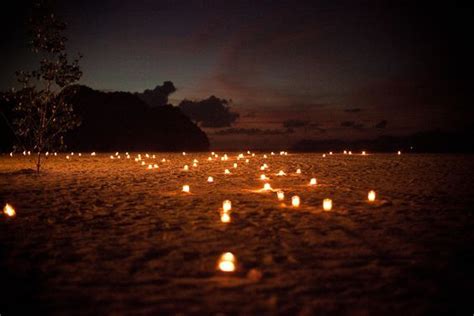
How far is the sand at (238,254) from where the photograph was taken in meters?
3.77

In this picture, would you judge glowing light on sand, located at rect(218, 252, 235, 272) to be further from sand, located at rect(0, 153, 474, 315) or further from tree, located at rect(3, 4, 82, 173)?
tree, located at rect(3, 4, 82, 173)

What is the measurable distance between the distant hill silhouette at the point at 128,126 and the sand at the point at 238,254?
2073 inches

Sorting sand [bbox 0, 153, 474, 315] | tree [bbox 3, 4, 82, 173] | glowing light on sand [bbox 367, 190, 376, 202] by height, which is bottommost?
sand [bbox 0, 153, 474, 315]

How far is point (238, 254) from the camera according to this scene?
516cm

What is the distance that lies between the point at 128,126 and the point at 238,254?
66052mm

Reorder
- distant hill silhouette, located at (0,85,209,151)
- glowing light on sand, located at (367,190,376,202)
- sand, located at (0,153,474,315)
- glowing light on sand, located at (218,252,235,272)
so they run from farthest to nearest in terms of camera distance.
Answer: distant hill silhouette, located at (0,85,209,151), glowing light on sand, located at (367,190,376,202), glowing light on sand, located at (218,252,235,272), sand, located at (0,153,474,315)

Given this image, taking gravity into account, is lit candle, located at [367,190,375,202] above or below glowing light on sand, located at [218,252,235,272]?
above

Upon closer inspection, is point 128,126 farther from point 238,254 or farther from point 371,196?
point 238,254

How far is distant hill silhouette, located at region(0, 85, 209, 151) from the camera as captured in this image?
60641 mm

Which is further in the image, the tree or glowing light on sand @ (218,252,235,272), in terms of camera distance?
the tree

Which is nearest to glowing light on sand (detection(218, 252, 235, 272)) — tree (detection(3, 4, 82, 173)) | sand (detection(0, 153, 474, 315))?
sand (detection(0, 153, 474, 315))

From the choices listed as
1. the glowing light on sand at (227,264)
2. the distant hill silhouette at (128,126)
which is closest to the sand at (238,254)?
the glowing light on sand at (227,264)

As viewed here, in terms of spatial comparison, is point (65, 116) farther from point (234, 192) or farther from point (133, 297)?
point (133, 297)

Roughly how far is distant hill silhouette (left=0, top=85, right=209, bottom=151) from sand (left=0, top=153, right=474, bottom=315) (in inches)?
2073
